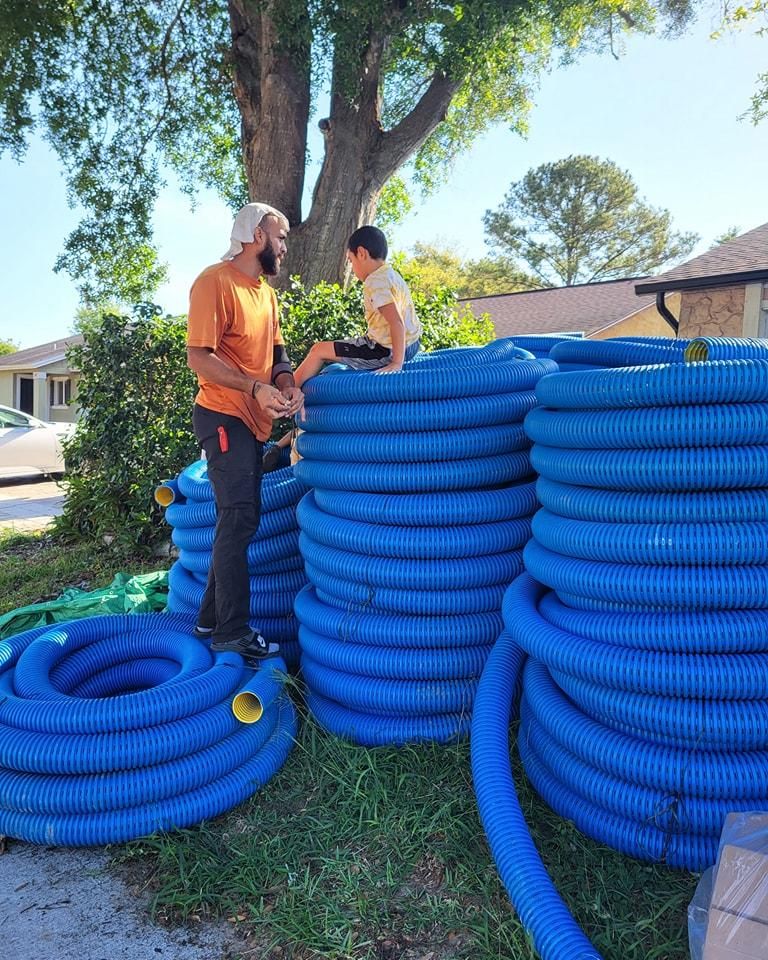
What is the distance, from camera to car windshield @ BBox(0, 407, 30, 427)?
1514 centimetres

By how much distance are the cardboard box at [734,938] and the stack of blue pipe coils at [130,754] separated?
1675mm

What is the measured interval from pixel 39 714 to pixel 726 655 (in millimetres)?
2309

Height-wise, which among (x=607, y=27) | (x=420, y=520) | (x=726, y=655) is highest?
(x=607, y=27)

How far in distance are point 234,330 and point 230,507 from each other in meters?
Result: 0.77

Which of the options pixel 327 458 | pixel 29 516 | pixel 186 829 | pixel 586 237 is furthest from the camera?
pixel 586 237

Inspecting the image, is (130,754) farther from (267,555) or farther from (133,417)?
(133,417)

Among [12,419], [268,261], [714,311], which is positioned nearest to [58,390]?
[12,419]

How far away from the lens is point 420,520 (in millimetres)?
3170

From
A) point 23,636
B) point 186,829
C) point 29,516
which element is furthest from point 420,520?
point 29,516

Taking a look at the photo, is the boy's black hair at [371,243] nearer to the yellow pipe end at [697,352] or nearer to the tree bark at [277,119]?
the yellow pipe end at [697,352]

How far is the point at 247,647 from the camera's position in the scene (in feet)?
11.1

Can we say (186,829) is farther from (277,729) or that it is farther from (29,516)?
(29,516)

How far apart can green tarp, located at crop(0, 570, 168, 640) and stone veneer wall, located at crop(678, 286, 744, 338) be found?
32.2 feet

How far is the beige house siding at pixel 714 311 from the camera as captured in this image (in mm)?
12000
